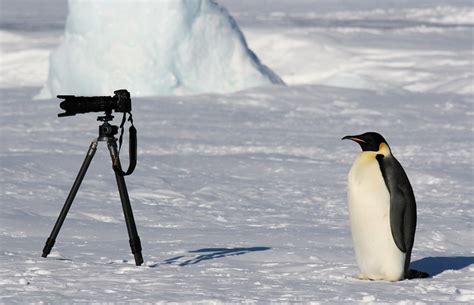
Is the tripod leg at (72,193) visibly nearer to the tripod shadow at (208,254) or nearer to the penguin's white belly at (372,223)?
the tripod shadow at (208,254)

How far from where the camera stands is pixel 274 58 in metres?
20.8

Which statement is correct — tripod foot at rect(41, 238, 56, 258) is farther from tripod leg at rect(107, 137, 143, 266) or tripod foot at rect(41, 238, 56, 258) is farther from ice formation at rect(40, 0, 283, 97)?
ice formation at rect(40, 0, 283, 97)

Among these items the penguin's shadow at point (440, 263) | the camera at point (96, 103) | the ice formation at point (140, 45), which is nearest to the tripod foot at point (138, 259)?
the camera at point (96, 103)

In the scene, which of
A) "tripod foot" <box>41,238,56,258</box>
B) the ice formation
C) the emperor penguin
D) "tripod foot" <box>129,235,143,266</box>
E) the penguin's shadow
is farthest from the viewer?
the ice formation

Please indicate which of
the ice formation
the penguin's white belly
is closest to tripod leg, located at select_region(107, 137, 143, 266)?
the penguin's white belly

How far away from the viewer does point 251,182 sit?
31.7 feet

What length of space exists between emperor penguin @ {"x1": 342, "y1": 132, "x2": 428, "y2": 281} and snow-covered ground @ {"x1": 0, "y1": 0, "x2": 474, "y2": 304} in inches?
4.4

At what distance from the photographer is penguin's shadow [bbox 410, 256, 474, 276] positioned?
5414 millimetres

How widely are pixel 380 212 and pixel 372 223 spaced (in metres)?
0.06

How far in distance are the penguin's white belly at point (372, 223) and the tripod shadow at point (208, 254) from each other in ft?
2.85

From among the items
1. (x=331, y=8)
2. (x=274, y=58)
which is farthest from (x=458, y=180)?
(x=331, y=8)

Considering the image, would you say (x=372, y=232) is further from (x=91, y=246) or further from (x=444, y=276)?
(x=91, y=246)

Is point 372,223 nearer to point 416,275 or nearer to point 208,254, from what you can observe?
point 416,275

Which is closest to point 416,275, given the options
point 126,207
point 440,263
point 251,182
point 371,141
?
point 440,263
